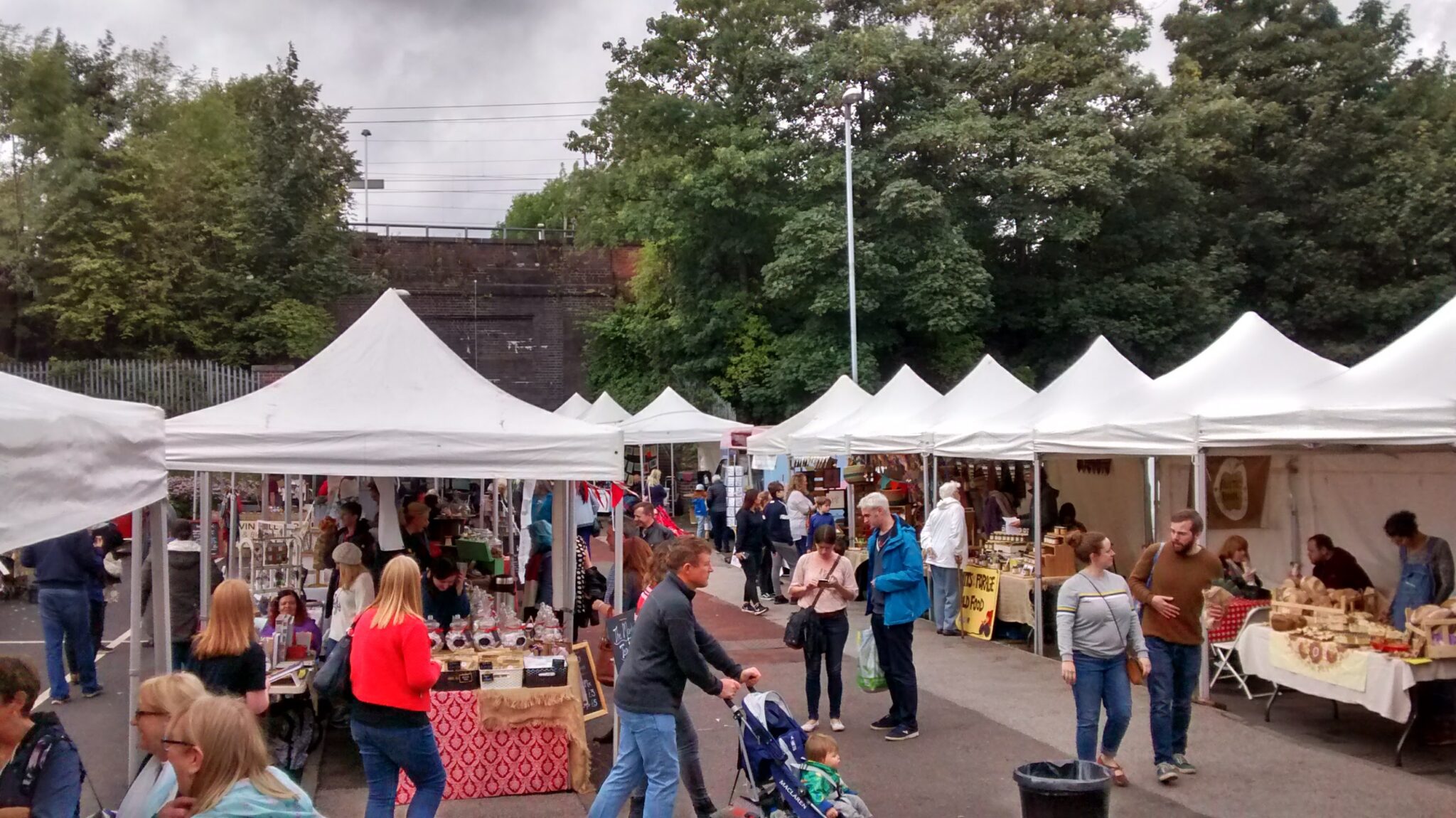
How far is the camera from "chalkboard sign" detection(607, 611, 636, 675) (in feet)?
22.6

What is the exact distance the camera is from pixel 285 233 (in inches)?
1217

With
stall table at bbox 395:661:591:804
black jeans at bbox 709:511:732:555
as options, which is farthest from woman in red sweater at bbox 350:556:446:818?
black jeans at bbox 709:511:732:555

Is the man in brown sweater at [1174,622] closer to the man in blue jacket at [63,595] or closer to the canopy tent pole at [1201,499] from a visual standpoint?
the canopy tent pole at [1201,499]

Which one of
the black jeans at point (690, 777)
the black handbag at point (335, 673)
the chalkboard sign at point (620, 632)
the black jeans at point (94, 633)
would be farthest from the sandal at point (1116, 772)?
the black jeans at point (94, 633)

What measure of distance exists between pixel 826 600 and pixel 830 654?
41cm

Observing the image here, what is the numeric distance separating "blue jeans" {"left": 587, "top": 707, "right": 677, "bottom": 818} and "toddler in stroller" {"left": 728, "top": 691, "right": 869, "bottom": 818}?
0.37 metres

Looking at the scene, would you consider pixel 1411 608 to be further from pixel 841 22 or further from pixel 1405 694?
pixel 841 22

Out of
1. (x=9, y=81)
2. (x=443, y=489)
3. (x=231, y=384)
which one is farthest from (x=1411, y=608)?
(x=9, y=81)

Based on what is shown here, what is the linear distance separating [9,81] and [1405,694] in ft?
112

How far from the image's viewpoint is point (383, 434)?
281 inches

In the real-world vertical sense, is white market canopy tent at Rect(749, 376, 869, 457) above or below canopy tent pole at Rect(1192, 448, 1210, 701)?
above

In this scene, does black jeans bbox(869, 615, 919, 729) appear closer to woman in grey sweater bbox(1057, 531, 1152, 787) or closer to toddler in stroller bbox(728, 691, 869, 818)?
woman in grey sweater bbox(1057, 531, 1152, 787)

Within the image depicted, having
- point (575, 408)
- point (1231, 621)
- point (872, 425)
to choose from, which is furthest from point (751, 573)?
point (575, 408)

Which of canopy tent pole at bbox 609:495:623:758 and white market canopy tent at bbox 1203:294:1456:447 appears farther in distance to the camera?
canopy tent pole at bbox 609:495:623:758
